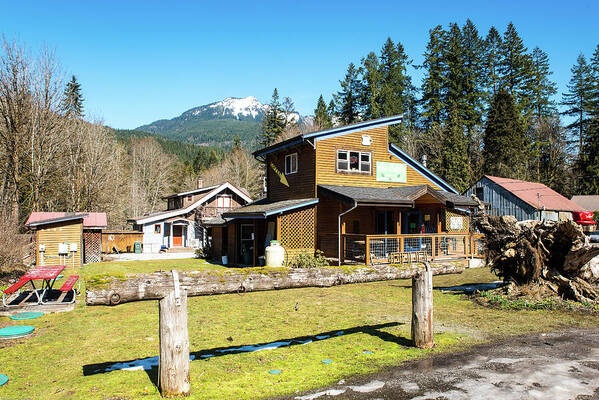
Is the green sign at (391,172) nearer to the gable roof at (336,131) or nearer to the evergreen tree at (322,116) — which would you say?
the gable roof at (336,131)

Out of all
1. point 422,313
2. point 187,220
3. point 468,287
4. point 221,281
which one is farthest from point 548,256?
point 187,220

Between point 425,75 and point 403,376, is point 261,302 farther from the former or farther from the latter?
point 425,75

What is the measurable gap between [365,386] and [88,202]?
37.6 m

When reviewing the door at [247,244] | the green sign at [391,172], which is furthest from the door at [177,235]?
the green sign at [391,172]

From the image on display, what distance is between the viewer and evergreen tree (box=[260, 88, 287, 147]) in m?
59.2

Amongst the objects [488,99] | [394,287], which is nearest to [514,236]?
[394,287]

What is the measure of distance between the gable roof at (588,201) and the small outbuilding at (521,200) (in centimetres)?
571

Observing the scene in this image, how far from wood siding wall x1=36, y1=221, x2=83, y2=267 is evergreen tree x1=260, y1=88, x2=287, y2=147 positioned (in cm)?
3761

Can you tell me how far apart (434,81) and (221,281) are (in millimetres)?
52866

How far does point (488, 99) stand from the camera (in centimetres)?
5234

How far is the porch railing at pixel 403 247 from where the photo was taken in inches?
702

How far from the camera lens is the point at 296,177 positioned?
21.6 m

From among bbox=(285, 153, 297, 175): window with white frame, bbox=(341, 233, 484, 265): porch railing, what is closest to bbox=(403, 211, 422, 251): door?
bbox=(341, 233, 484, 265): porch railing

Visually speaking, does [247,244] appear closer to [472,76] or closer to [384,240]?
[384,240]
